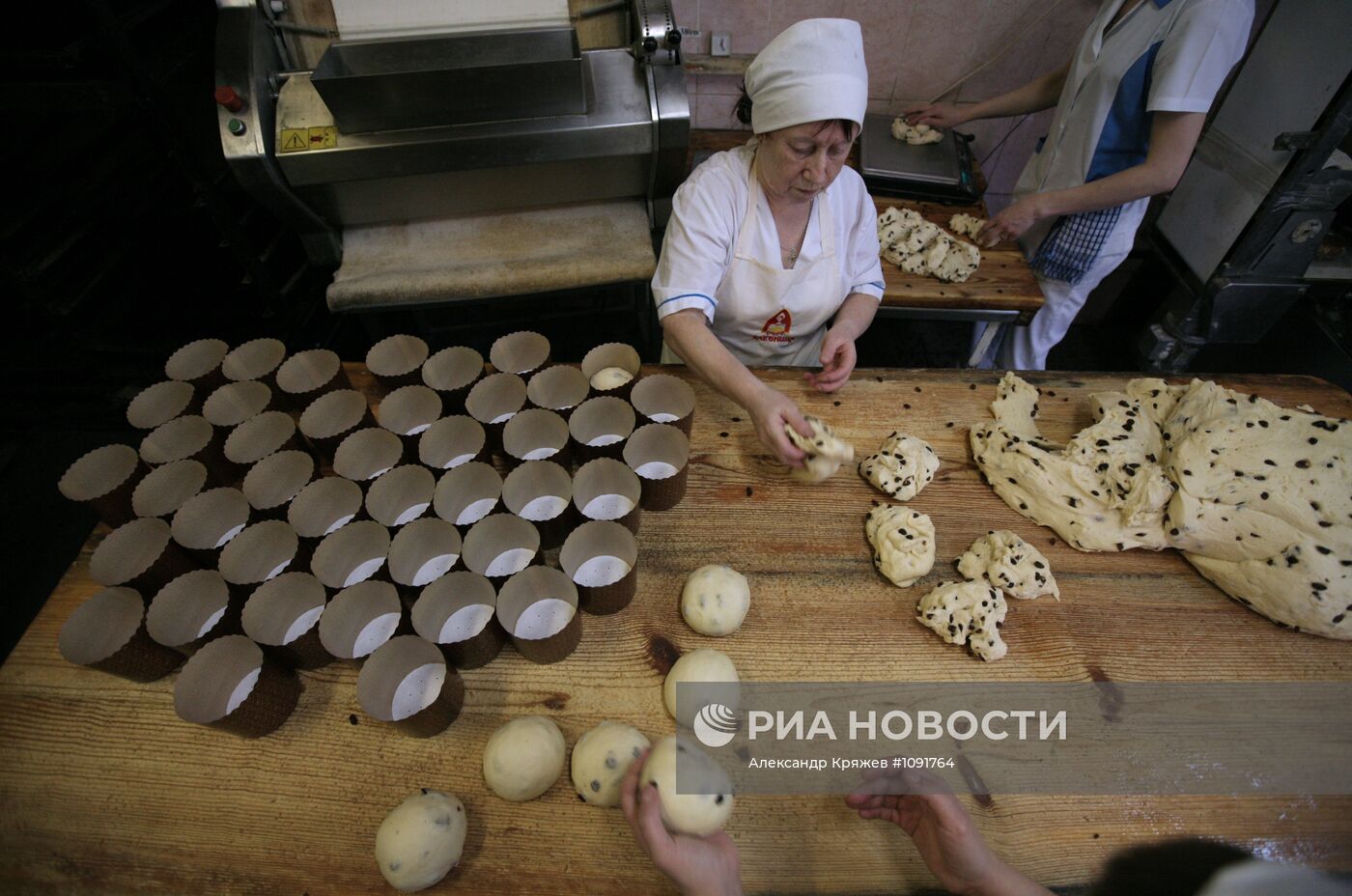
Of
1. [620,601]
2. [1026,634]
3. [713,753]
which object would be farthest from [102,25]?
[1026,634]

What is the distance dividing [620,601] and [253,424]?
1.12m

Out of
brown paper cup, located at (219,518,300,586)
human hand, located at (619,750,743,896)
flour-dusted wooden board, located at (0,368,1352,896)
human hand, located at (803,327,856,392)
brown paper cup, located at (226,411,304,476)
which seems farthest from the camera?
human hand, located at (803,327,856,392)

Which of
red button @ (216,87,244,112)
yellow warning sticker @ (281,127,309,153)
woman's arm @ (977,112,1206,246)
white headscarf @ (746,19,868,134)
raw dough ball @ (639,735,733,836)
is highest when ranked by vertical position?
white headscarf @ (746,19,868,134)

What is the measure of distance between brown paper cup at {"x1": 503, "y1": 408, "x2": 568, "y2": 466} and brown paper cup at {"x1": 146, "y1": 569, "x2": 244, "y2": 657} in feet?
2.31

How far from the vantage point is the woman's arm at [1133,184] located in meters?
2.21

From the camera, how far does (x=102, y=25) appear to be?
212 centimetres

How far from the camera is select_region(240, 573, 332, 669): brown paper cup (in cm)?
133

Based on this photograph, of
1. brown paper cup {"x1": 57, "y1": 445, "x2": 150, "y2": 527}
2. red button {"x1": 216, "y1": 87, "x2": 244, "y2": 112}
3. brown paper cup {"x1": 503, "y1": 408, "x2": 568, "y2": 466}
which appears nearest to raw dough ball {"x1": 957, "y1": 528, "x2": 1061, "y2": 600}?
brown paper cup {"x1": 503, "y1": 408, "x2": 568, "y2": 466}

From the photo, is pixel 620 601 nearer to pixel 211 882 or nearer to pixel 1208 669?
pixel 211 882

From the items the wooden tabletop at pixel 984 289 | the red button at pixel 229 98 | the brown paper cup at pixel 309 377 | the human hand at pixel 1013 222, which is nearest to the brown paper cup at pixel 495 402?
the brown paper cup at pixel 309 377

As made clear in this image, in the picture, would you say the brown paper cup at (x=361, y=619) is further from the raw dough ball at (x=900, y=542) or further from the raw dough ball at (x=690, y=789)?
the raw dough ball at (x=900, y=542)

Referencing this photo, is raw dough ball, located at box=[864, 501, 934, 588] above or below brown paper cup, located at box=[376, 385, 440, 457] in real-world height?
below

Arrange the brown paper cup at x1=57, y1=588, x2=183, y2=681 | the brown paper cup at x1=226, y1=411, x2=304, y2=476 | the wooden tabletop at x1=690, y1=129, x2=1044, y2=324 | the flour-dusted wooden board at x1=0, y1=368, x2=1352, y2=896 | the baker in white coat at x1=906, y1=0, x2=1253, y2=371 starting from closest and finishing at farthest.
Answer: the flour-dusted wooden board at x1=0, y1=368, x2=1352, y2=896 < the brown paper cup at x1=57, y1=588, x2=183, y2=681 < the brown paper cup at x1=226, y1=411, x2=304, y2=476 < the baker in white coat at x1=906, y1=0, x2=1253, y2=371 < the wooden tabletop at x1=690, y1=129, x2=1044, y2=324

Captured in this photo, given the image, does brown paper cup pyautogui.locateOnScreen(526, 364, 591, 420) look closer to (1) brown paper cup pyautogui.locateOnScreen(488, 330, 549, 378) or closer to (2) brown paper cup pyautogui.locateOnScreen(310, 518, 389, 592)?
(1) brown paper cup pyautogui.locateOnScreen(488, 330, 549, 378)
